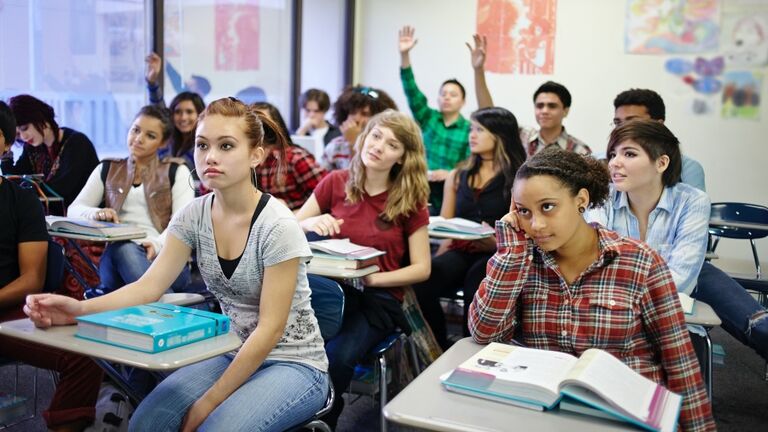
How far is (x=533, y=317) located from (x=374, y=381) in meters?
1.38

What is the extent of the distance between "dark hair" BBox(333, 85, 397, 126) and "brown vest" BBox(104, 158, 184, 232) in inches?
54.5

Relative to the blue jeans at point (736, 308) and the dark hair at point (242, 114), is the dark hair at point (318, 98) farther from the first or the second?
the dark hair at point (242, 114)

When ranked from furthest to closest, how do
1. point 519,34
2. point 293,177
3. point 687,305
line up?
point 519,34, point 293,177, point 687,305

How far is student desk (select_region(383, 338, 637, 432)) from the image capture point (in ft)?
4.56

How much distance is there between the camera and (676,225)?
2.87 meters

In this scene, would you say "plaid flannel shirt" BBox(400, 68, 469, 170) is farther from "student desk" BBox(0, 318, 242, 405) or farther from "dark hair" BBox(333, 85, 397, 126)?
"student desk" BBox(0, 318, 242, 405)

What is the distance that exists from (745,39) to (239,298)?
199 inches

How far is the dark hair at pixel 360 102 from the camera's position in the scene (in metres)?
4.68

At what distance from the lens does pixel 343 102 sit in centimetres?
474

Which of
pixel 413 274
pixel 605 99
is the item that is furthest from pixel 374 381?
pixel 605 99

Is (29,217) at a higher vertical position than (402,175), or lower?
lower

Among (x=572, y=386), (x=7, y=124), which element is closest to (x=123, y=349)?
(x=572, y=386)

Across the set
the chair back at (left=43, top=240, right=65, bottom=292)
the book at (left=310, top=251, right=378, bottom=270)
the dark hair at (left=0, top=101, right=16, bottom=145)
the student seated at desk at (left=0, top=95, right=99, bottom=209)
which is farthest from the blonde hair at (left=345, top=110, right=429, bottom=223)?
the student seated at desk at (left=0, top=95, right=99, bottom=209)

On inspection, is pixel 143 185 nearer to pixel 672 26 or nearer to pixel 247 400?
pixel 247 400
